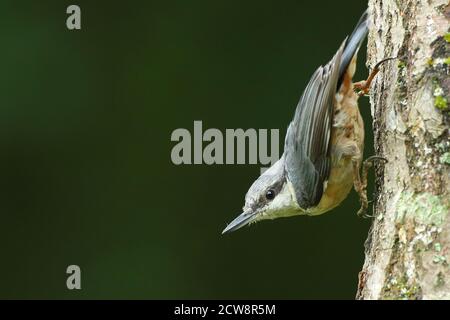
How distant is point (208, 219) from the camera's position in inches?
205

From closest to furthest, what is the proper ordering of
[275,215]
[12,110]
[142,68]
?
1. [275,215]
2. [12,110]
3. [142,68]

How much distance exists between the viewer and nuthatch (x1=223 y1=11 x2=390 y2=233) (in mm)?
3080

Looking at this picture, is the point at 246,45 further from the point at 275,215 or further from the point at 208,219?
the point at 275,215

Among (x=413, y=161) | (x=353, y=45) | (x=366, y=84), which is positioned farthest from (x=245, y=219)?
(x=413, y=161)

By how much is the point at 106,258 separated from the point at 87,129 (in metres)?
0.90

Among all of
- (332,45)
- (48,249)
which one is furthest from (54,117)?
(332,45)

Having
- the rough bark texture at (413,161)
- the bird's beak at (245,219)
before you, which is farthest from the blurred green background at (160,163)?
the rough bark texture at (413,161)

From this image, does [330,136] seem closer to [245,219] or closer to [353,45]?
[353,45]

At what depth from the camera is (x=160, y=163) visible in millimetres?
5285

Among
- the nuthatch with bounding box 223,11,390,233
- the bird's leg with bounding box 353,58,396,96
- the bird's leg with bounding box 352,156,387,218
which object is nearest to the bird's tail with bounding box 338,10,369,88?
the nuthatch with bounding box 223,11,390,233

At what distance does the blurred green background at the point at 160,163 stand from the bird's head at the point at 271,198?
1.53 m

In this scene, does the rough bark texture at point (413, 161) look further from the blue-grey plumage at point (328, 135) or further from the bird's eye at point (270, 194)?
the bird's eye at point (270, 194)

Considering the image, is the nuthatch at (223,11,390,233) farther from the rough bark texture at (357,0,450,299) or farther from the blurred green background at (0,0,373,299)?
the blurred green background at (0,0,373,299)

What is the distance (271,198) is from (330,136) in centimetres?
52
